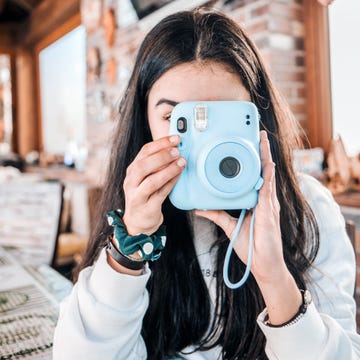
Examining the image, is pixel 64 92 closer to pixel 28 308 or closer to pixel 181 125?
pixel 28 308

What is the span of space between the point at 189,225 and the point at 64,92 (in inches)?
150

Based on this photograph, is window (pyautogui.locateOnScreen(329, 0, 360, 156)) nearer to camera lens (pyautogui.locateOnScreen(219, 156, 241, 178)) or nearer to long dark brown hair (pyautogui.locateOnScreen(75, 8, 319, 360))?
long dark brown hair (pyautogui.locateOnScreen(75, 8, 319, 360))

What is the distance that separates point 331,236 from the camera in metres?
0.68

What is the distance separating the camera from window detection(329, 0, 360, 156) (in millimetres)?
1477

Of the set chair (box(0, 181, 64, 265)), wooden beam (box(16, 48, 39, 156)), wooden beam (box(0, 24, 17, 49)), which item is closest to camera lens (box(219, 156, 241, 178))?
chair (box(0, 181, 64, 265))

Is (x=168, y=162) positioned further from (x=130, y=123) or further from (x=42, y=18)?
(x=42, y=18)

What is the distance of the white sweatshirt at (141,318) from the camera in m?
0.49

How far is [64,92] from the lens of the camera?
4.21 metres

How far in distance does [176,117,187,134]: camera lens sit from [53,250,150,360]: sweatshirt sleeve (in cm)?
22

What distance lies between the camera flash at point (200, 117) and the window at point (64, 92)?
10.7 ft

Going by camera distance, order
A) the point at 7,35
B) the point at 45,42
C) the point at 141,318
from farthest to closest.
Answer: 1. the point at 7,35
2. the point at 45,42
3. the point at 141,318

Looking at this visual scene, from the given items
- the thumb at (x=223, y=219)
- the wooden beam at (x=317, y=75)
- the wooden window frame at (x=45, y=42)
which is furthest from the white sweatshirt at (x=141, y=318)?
the wooden window frame at (x=45, y=42)

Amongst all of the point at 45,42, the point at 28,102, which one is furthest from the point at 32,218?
the point at 28,102

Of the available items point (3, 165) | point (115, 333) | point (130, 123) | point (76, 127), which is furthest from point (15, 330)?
point (3, 165)
